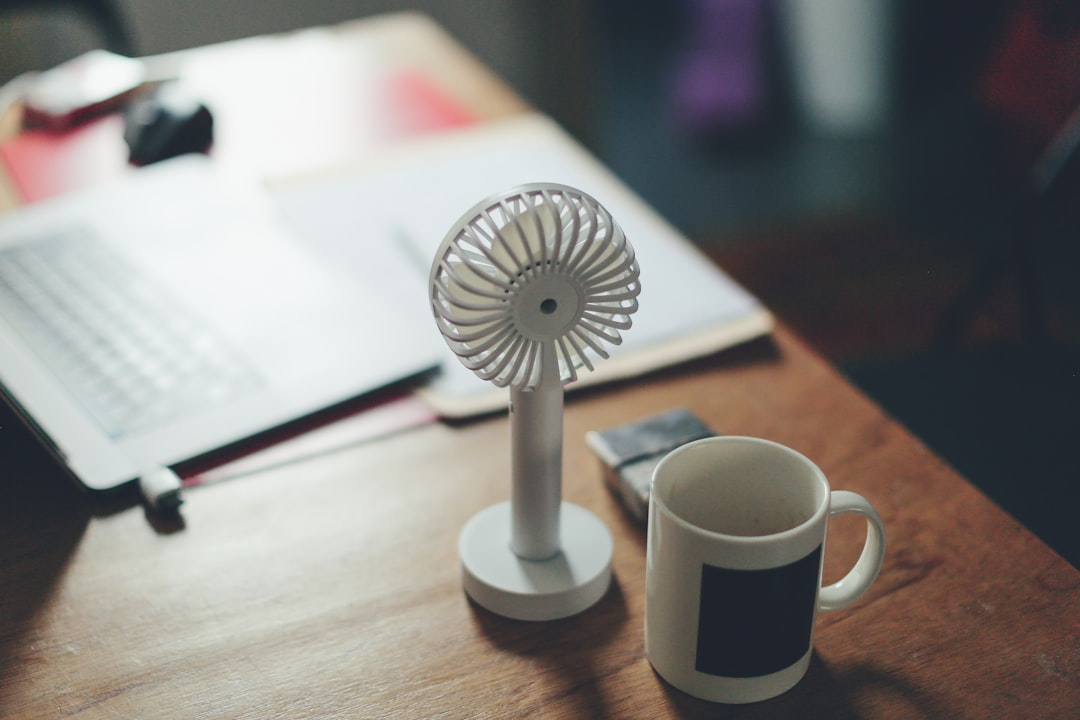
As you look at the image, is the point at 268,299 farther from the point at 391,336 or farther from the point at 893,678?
the point at 893,678

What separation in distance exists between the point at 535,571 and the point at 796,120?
2208 millimetres

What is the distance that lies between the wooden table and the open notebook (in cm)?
7

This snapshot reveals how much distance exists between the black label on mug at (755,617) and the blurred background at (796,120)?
1.68 meters

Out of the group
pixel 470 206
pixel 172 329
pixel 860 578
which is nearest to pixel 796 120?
pixel 470 206

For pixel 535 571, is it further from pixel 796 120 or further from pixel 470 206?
pixel 796 120

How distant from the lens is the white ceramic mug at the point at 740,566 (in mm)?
521

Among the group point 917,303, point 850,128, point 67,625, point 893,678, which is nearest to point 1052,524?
point 893,678

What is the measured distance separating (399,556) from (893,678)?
1.01ft

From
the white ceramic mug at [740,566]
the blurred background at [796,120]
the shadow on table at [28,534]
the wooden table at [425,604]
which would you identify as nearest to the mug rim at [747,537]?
the white ceramic mug at [740,566]

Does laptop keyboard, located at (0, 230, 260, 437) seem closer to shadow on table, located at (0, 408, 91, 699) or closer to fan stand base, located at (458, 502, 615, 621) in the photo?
shadow on table, located at (0, 408, 91, 699)

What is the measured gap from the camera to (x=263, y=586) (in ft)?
2.17

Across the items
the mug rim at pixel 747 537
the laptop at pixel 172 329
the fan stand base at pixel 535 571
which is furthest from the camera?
the laptop at pixel 172 329

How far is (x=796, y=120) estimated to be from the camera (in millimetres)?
2623

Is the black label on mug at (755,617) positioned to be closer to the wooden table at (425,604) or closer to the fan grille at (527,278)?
the wooden table at (425,604)
